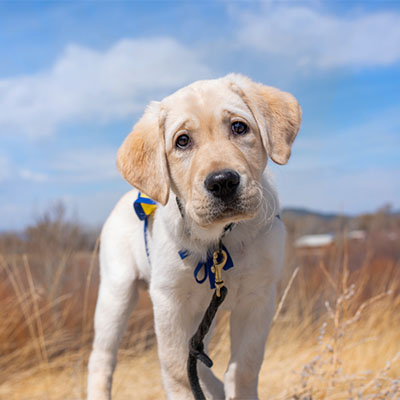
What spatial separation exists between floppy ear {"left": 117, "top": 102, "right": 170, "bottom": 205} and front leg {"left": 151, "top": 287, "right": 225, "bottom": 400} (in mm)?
622

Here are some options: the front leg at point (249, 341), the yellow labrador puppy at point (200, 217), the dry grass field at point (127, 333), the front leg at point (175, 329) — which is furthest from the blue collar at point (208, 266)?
the dry grass field at point (127, 333)

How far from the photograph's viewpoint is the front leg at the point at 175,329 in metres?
2.91

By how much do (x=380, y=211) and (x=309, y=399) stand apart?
54.6 ft

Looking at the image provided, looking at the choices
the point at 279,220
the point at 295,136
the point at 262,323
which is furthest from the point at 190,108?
the point at 262,323

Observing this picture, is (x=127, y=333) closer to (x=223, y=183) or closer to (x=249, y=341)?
(x=249, y=341)

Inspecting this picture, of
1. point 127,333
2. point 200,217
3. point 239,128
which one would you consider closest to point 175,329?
point 200,217

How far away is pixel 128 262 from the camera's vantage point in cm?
356

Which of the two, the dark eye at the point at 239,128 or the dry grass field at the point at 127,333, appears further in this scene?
the dry grass field at the point at 127,333

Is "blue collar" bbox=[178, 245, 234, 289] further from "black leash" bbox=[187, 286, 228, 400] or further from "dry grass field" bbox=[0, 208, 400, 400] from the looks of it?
"dry grass field" bbox=[0, 208, 400, 400]

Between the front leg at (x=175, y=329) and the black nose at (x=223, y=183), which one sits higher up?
the black nose at (x=223, y=183)

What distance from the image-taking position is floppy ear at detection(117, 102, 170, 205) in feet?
9.10

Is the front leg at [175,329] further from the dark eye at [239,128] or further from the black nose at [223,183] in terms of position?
the dark eye at [239,128]

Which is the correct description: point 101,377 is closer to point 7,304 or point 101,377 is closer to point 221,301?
point 221,301

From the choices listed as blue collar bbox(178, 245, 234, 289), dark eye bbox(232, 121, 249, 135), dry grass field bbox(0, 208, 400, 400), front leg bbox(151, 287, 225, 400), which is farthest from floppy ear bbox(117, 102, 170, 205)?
dry grass field bbox(0, 208, 400, 400)
